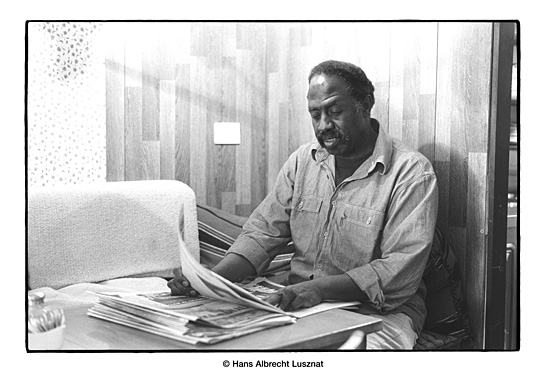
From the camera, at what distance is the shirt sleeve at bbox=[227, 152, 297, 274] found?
68.8 inches

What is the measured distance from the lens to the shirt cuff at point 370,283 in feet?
5.50

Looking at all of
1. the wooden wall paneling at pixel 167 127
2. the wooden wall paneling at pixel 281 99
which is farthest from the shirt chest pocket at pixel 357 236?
the wooden wall paneling at pixel 167 127

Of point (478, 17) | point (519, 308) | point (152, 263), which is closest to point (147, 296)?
point (152, 263)

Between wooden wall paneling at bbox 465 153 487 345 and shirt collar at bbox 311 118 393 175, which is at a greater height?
shirt collar at bbox 311 118 393 175

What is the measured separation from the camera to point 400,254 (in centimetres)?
168

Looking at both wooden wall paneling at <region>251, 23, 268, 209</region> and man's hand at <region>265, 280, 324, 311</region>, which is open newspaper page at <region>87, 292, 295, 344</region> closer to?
man's hand at <region>265, 280, 324, 311</region>

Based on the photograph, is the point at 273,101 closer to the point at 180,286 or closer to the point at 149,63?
the point at 149,63

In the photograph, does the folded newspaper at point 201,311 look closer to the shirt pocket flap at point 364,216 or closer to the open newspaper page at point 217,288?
the open newspaper page at point 217,288

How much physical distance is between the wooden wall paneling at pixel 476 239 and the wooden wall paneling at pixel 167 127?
76 centimetres

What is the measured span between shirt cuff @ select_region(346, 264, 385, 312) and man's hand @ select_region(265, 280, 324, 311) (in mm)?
98

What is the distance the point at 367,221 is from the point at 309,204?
154 millimetres

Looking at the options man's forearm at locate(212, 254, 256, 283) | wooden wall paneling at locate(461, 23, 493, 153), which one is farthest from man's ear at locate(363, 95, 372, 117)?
man's forearm at locate(212, 254, 256, 283)

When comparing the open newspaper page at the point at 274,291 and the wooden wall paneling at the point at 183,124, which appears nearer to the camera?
the open newspaper page at the point at 274,291
